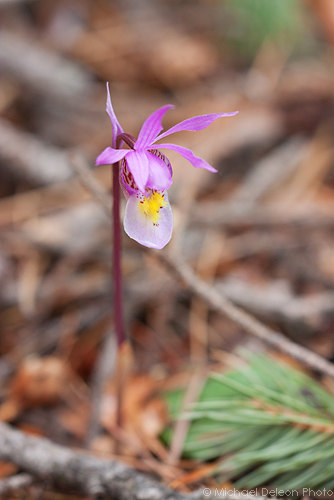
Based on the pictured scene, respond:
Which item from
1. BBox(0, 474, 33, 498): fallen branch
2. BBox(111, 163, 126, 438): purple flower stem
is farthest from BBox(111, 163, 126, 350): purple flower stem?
BBox(0, 474, 33, 498): fallen branch

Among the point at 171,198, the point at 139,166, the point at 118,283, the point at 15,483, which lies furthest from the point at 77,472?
the point at 171,198

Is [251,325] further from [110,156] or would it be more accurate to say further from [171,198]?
[171,198]

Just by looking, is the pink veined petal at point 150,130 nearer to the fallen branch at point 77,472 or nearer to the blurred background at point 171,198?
the blurred background at point 171,198

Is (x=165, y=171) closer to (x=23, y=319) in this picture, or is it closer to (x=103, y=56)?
(x=23, y=319)

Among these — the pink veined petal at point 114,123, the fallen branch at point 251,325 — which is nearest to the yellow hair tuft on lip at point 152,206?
the pink veined petal at point 114,123

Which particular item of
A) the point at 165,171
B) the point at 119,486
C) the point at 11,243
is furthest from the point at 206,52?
the point at 119,486

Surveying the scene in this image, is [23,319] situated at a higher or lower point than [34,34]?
lower
